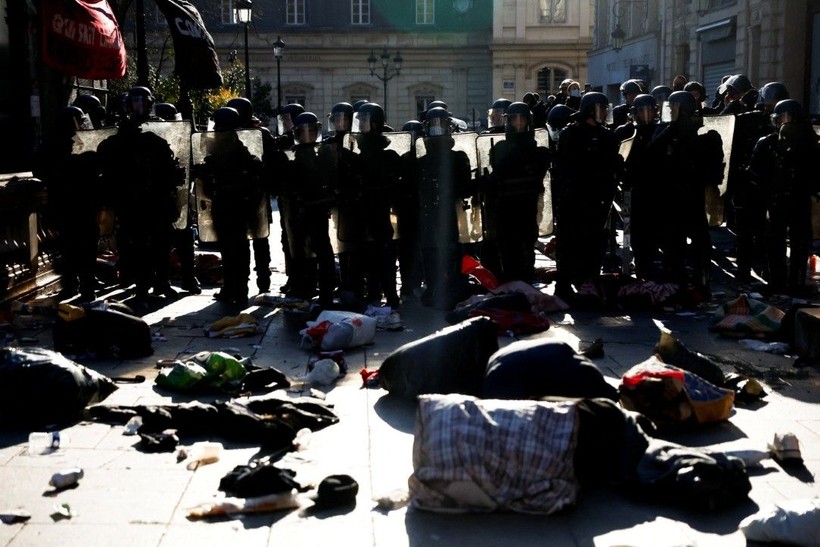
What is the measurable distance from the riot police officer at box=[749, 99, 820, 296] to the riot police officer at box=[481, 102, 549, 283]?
7.13 feet

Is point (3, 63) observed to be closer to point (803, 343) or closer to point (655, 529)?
point (803, 343)

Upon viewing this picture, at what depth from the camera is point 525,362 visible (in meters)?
6.59

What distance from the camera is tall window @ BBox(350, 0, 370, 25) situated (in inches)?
2544

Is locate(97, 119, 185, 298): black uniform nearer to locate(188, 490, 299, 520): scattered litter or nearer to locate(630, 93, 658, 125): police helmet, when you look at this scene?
locate(630, 93, 658, 125): police helmet

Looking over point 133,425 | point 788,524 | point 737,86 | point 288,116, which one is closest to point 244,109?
point 288,116

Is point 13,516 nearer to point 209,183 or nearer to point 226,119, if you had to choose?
point 209,183

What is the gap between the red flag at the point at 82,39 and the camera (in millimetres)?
13305

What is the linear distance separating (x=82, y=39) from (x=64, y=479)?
359 inches

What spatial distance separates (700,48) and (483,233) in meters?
22.8

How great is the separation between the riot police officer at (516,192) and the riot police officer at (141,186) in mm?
3100

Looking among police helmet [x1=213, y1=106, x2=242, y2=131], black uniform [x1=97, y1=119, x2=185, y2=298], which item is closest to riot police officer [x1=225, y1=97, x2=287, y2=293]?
police helmet [x1=213, y1=106, x2=242, y2=131]

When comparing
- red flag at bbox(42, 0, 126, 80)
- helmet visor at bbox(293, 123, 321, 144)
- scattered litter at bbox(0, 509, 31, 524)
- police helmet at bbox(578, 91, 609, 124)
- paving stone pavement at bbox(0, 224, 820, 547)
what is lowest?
paving stone pavement at bbox(0, 224, 820, 547)

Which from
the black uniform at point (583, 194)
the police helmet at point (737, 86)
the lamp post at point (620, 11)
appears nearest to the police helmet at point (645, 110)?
the black uniform at point (583, 194)

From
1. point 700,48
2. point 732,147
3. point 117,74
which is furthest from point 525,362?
point 700,48
